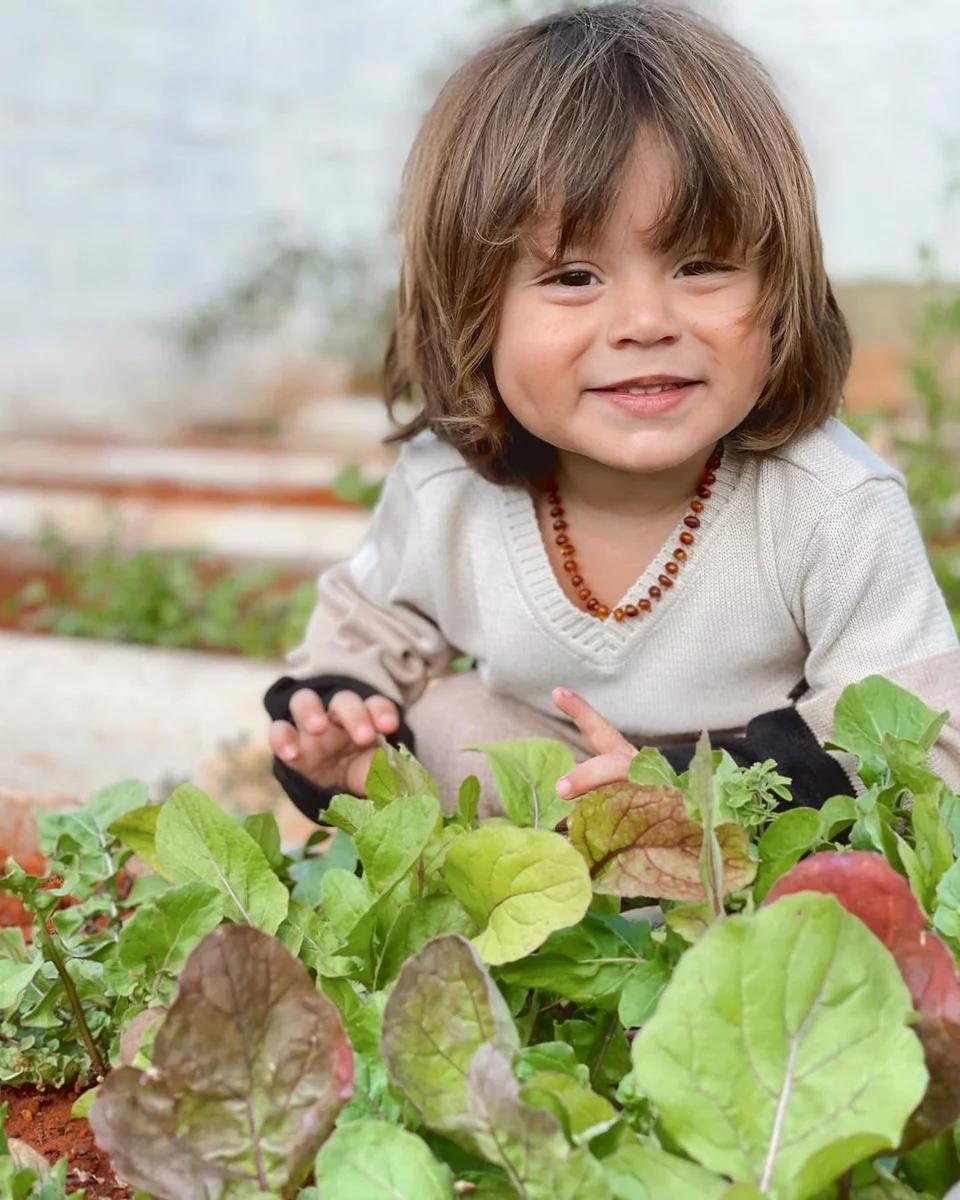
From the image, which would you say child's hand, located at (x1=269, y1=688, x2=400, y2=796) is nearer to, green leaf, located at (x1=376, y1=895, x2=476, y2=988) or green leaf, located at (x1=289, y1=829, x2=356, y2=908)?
green leaf, located at (x1=289, y1=829, x2=356, y2=908)

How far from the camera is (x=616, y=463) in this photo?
48.3 inches

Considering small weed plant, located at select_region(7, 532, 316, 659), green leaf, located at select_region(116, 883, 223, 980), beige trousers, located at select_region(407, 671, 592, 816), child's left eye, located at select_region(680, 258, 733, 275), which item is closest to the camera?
green leaf, located at select_region(116, 883, 223, 980)

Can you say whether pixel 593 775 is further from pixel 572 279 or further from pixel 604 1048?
pixel 572 279

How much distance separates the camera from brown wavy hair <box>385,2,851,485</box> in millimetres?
1141

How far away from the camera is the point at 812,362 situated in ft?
4.26

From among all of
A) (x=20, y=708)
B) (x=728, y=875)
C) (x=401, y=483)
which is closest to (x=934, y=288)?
(x=401, y=483)

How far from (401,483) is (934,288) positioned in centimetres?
144

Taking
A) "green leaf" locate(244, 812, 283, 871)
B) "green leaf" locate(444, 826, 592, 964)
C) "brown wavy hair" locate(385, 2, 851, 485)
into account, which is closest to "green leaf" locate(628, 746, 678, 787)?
"green leaf" locate(444, 826, 592, 964)

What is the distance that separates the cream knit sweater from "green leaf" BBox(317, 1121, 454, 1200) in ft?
2.15

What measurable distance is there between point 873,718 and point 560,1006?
0.29m

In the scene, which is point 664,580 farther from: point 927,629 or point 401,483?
point 401,483

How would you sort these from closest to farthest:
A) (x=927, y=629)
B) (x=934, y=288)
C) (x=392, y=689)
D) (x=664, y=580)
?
(x=927, y=629) < (x=664, y=580) < (x=392, y=689) < (x=934, y=288)

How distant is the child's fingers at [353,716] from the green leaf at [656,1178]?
2.59 ft

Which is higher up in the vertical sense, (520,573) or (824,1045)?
(824,1045)
